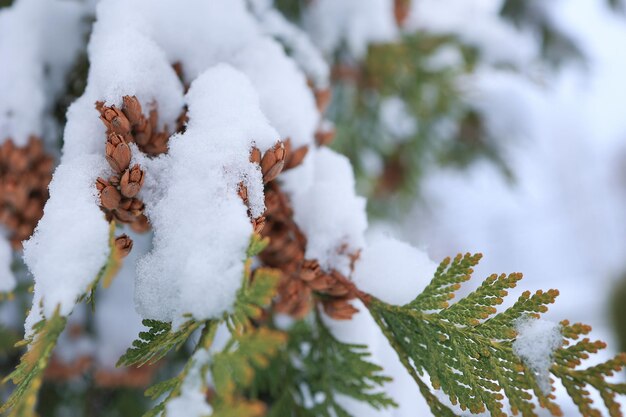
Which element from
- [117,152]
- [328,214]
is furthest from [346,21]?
[117,152]

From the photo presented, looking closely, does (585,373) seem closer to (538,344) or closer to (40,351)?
(538,344)

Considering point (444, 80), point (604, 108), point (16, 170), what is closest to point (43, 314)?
point (16, 170)

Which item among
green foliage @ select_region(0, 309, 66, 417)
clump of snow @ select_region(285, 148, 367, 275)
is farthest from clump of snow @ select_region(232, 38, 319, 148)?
green foliage @ select_region(0, 309, 66, 417)

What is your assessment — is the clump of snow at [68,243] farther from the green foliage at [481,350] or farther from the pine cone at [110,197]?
the green foliage at [481,350]

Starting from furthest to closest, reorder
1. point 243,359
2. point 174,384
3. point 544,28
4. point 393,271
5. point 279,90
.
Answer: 1. point 544,28
2. point 279,90
3. point 393,271
4. point 174,384
5. point 243,359

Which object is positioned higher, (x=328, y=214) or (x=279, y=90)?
(x=279, y=90)

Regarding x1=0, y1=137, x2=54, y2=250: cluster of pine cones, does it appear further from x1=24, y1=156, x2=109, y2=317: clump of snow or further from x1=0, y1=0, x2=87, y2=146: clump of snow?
x1=24, y1=156, x2=109, y2=317: clump of snow
